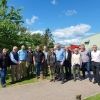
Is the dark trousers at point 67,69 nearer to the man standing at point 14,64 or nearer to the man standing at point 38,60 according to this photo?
the man standing at point 38,60

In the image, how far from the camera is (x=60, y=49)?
→ 20.3 m

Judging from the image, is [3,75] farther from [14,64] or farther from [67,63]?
[67,63]

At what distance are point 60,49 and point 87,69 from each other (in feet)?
5.83

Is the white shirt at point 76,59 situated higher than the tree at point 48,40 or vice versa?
the tree at point 48,40

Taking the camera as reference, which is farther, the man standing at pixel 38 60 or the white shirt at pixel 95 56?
the man standing at pixel 38 60

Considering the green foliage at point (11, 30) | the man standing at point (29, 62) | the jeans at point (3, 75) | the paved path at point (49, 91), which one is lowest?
the paved path at point (49, 91)

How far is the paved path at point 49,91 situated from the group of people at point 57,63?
2.39ft

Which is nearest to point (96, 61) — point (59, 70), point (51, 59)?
point (59, 70)

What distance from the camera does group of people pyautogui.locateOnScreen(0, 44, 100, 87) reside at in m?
19.7

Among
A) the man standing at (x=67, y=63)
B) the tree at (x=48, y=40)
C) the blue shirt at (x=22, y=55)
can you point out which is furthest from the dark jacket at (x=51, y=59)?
the tree at (x=48, y=40)

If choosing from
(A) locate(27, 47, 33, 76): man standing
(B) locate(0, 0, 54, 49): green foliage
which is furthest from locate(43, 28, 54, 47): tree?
(A) locate(27, 47, 33, 76): man standing

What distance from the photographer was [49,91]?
58.9ft

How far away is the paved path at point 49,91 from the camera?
16.8m

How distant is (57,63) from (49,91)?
2.80 metres
